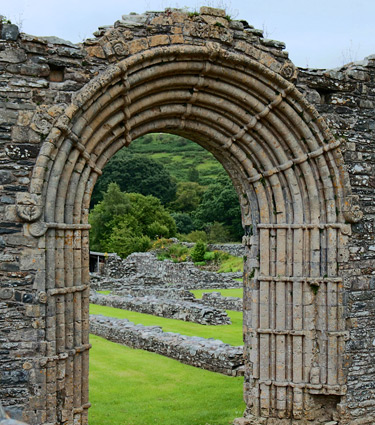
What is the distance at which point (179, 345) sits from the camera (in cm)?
1136

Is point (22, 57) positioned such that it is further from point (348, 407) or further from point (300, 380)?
point (348, 407)

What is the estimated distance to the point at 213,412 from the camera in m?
8.44

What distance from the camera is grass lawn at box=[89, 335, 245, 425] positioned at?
816cm

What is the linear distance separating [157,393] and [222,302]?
9.38 meters

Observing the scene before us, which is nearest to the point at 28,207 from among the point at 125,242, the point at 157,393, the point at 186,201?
the point at 157,393

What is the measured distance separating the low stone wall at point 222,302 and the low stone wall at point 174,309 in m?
1.64

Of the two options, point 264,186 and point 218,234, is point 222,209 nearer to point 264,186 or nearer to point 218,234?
point 218,234

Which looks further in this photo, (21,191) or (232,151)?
(232,151)

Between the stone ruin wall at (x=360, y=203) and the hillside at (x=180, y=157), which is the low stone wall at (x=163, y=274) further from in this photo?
the hillside at (x=180, y=157)

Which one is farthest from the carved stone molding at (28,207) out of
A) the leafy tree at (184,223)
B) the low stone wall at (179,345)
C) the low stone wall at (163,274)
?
the leafy tree at (184,223)

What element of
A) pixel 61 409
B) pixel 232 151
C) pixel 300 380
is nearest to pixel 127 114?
pixel 232 151

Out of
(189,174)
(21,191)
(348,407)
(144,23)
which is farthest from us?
(189,174)

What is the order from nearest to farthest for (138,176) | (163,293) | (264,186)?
(264,186), (163,293), (138,176)

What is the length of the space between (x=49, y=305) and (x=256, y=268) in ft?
10.7
